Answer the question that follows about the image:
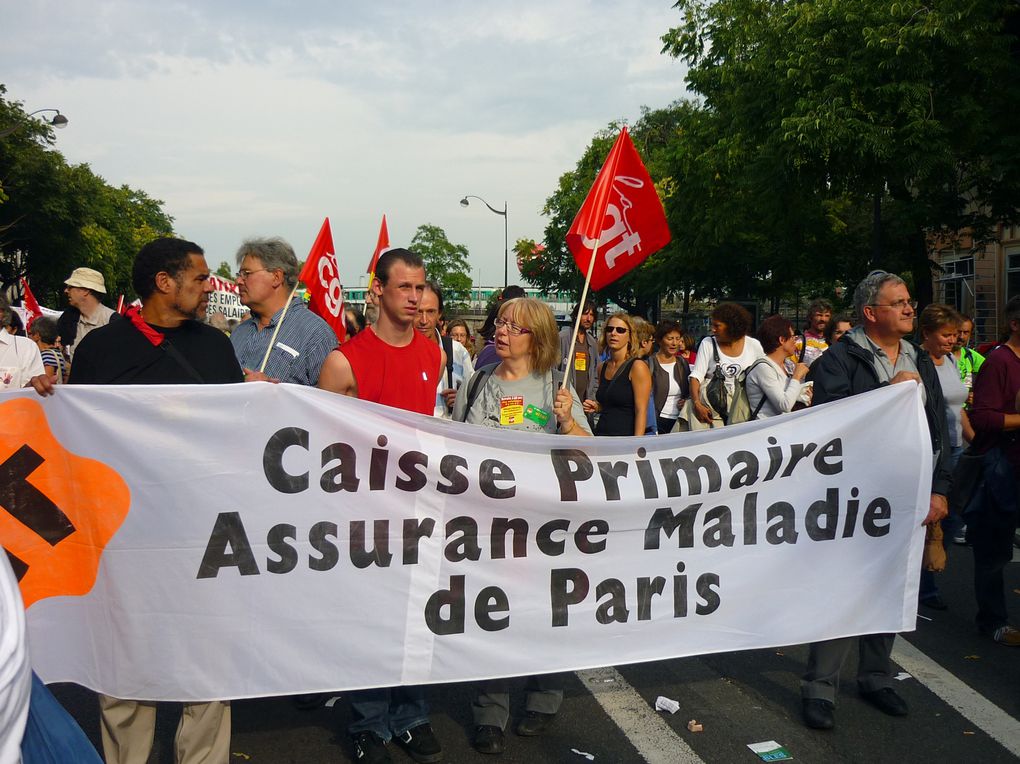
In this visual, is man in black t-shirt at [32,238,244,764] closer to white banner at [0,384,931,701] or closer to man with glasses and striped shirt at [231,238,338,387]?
white banner at [0,384,931,701]

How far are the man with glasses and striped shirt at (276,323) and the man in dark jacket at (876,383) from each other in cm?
243

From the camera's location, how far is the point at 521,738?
13.9ft

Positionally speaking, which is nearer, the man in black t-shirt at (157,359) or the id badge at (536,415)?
the man in black t-shirt at (157,359)

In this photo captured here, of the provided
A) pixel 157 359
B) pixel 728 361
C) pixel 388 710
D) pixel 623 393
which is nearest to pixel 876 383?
pixel 623 393

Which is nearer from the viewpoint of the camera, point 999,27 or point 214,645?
point 214,645

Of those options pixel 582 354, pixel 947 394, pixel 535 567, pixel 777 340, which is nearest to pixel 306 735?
pixel 535 567

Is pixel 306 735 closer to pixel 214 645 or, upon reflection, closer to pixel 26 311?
pixel 214 645

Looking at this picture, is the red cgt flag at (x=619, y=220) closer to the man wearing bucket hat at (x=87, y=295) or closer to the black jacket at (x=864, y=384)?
the black jacket at (x=864, y=384)

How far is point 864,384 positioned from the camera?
4594 millimetres

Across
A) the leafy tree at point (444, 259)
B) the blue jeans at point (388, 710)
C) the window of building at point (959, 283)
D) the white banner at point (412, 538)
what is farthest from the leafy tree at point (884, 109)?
the leafy tree at point (444, 259)

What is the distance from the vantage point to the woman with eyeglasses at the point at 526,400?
4242mm

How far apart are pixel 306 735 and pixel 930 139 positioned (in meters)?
17.1

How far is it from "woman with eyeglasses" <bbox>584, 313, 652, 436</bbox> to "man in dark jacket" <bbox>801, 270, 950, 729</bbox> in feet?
6.95

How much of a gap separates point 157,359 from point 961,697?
155 inches
